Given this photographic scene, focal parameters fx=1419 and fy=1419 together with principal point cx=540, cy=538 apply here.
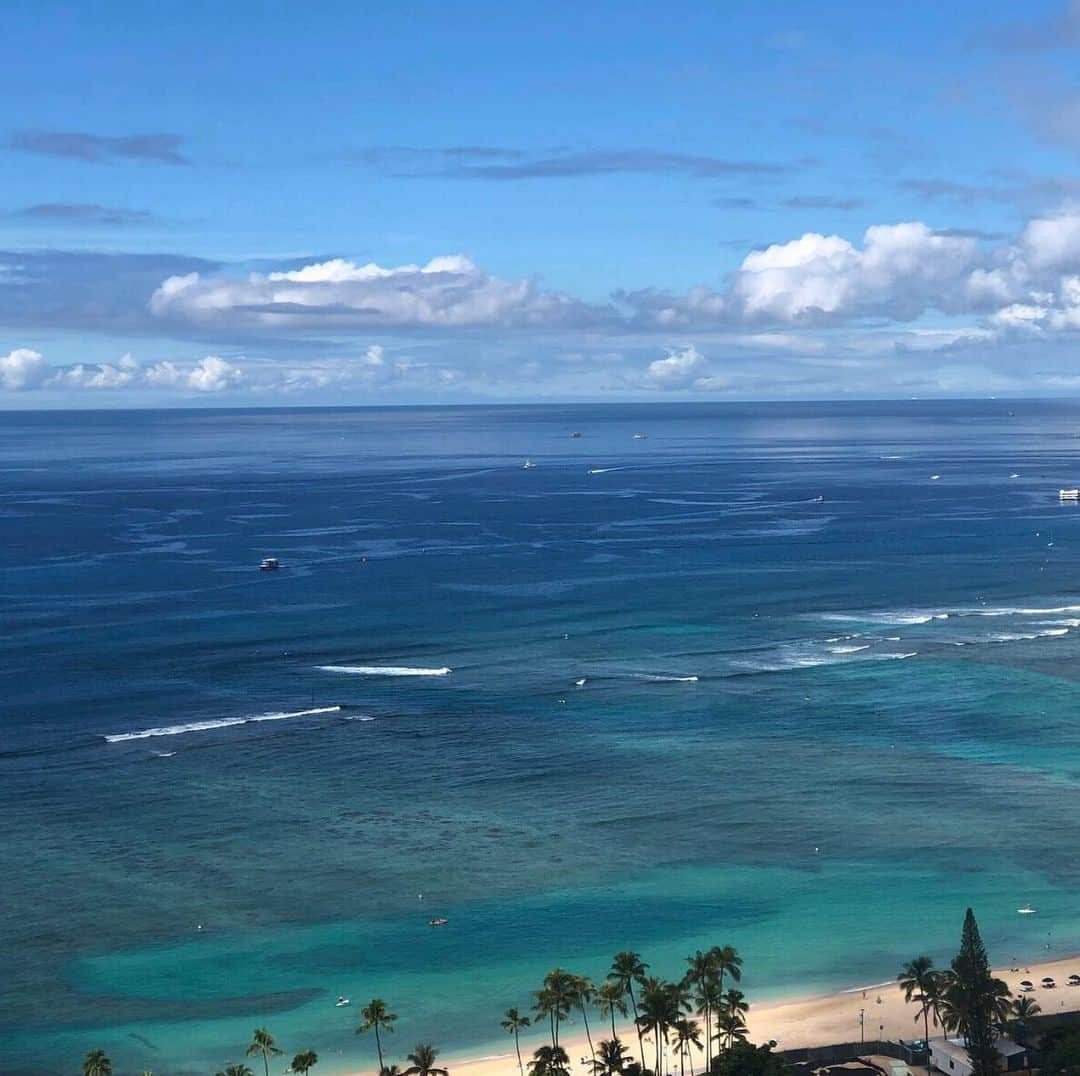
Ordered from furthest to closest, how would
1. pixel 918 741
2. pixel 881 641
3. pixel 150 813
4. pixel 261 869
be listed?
pixel 881 641, pixel 918 741, pixel 150 813, pixel 261 869

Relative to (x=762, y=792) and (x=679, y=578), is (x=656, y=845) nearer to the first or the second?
(x=762, y=792)

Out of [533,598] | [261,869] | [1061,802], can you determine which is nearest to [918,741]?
[1061,802]

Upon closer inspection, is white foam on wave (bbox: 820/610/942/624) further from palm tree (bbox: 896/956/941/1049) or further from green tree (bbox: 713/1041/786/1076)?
green tree (bbox: 713/1041/786/1076)

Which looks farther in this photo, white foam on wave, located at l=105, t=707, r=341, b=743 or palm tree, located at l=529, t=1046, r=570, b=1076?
white foam on wave, located at l=105, t=707, r=341, b=743

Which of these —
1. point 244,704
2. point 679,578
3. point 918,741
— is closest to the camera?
point 918,741

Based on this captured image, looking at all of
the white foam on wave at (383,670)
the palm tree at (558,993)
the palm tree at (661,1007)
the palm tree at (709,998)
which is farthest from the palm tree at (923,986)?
the white foam on wave at (383,670)

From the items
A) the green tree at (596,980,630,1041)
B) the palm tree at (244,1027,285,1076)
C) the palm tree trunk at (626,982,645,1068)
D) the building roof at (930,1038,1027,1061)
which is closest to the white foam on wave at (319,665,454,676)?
the palm tree trunk at (626,982,645,1068)
